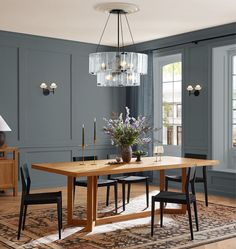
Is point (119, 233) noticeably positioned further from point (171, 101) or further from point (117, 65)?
point (171, 101)

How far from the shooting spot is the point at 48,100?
8.31m

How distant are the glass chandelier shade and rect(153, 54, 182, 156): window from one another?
10.1 ft

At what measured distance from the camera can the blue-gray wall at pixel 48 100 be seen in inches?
309

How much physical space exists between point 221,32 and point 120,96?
8.74 feet

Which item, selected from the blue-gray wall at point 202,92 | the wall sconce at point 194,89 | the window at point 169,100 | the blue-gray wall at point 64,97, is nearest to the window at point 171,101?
the window at point 169,100

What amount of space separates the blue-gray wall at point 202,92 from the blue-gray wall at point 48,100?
5.47 ft

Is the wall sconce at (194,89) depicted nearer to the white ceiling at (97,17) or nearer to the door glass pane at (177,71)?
the door glass pane at (177,71)

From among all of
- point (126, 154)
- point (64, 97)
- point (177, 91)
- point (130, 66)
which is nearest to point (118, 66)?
point (130, 66)

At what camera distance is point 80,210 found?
6.23 m

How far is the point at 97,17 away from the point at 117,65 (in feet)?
4.60

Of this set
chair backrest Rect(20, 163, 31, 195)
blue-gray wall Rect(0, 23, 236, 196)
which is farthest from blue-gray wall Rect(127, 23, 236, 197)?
chair backrest Rect(20, 163, 31, 195)

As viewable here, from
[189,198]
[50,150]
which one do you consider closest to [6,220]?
[189,198]

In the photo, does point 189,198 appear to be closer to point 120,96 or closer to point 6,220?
point 6,220

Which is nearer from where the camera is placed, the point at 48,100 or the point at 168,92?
the point at 48,100
